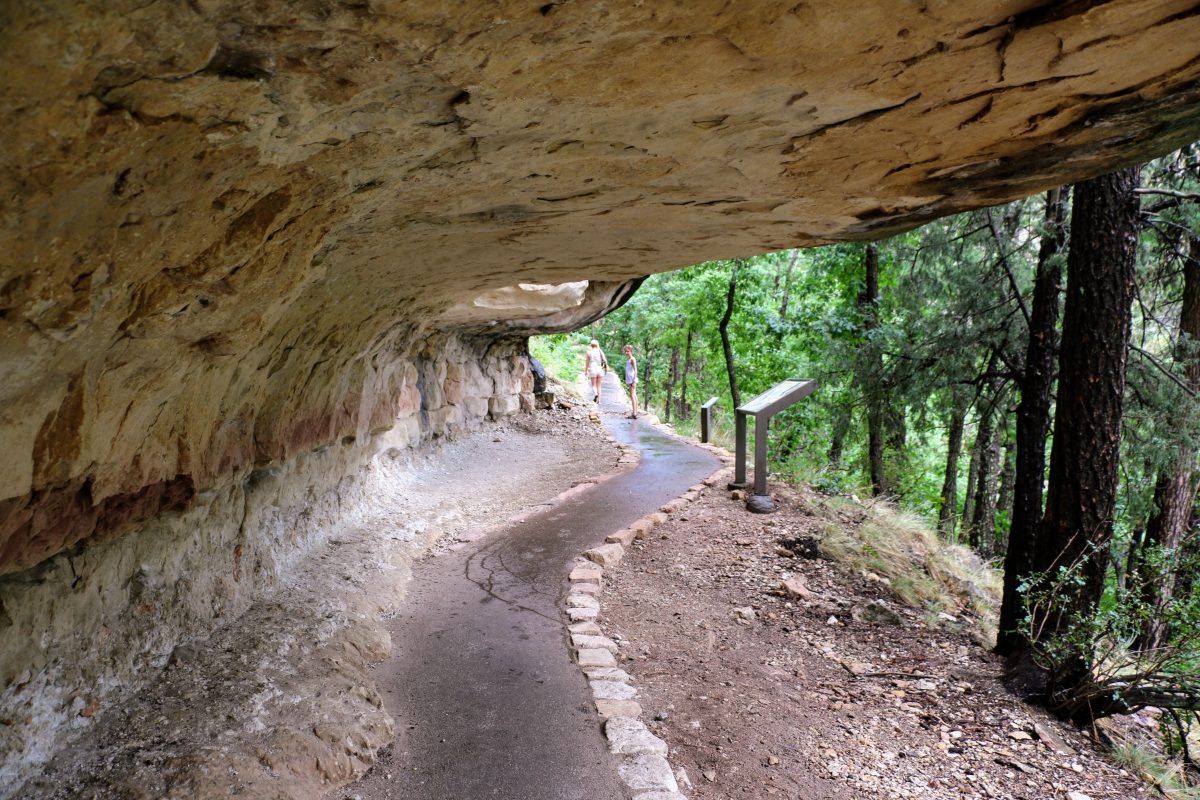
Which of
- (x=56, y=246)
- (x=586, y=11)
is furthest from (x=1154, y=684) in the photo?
(x=56, y=246)

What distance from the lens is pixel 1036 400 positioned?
599cm

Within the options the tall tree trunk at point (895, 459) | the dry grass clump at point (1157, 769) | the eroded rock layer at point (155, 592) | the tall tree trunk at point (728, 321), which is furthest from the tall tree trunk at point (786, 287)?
the dry grass clump at point (1157, 769)

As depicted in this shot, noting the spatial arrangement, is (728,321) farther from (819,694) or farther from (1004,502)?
(819,694)

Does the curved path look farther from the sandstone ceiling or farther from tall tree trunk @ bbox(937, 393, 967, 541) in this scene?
tall tree trunk @ bbox(937, 393, 967, 541)

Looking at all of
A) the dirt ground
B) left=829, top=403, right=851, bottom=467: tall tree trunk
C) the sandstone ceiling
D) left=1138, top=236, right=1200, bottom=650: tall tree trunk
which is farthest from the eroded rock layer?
left=1138, top=236, right=1200, bottom=650: tall tree trunk

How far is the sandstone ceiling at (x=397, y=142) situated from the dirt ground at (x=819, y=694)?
281 centimetres

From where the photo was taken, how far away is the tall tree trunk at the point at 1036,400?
5.68 m

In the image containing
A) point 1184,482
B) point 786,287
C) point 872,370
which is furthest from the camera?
point 786,287

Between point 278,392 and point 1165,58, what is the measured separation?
4525 millimetres

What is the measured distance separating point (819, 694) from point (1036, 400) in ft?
11.2

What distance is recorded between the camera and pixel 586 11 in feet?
5.42

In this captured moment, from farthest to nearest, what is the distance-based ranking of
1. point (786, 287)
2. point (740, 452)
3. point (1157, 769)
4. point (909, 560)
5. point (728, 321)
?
point (786, 287) < point (728, 321) < point (740, 452) < point (909, 560) < point (1157, 769)

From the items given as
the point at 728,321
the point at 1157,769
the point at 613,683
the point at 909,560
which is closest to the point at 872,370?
the point at 909,560

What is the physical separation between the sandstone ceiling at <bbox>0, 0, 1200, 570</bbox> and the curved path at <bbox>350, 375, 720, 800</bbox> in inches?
65.3
